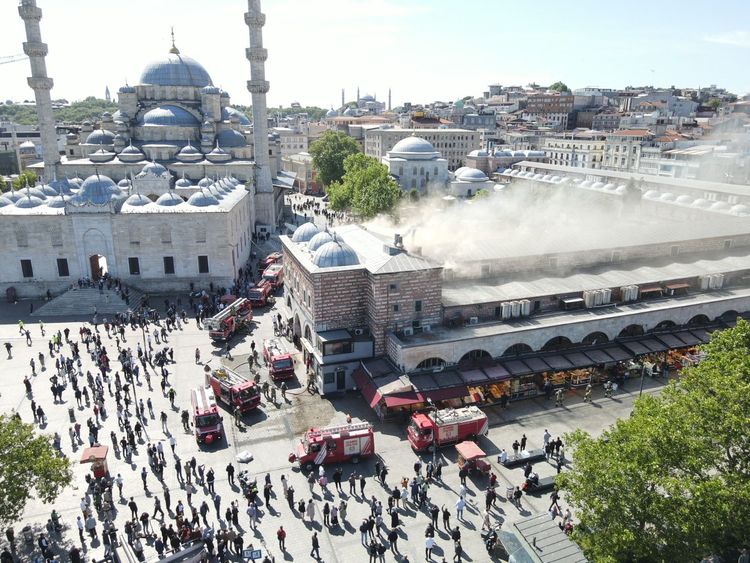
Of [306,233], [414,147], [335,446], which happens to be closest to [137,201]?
[306,233]

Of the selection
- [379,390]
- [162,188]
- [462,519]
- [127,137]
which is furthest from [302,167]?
[462,519]

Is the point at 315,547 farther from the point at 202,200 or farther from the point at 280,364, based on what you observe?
the point at 202,200

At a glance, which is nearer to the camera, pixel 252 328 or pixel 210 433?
pixel 210 433

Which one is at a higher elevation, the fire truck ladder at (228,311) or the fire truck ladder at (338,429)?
the fire truck ladder at (228,311)

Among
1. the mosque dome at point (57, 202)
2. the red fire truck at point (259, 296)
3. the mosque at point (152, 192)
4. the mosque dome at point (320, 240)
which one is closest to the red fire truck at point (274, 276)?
the red fire truck at point (259, 296)

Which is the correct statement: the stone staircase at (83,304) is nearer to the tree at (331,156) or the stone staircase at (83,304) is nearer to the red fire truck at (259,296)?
the red fire truck at (259,296)

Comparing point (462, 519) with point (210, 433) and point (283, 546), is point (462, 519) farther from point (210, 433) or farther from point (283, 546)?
point (210, 433)
